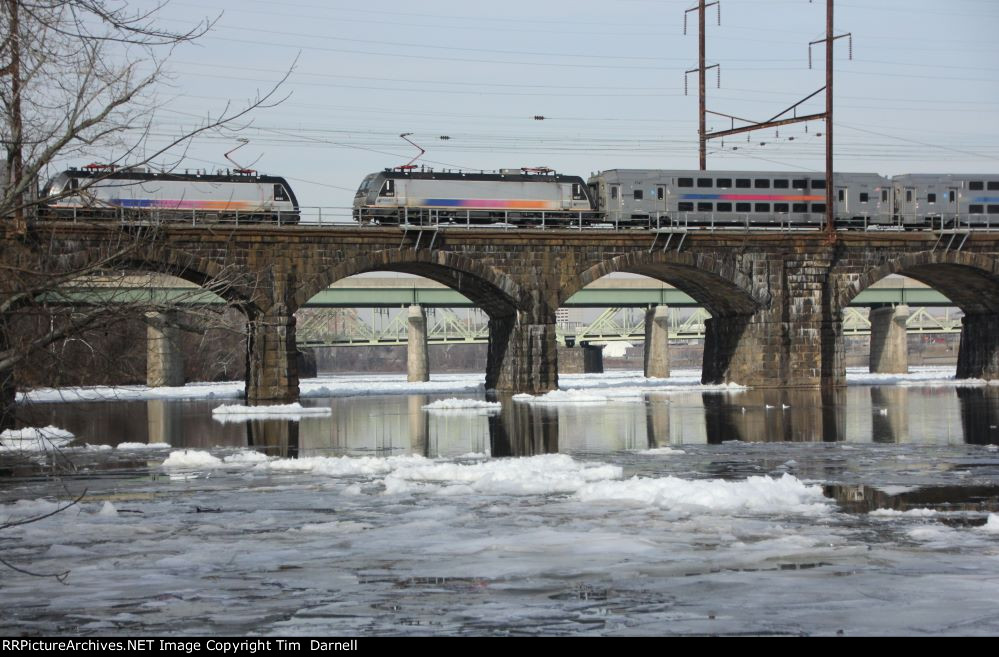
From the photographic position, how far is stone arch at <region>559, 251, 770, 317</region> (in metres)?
52.3

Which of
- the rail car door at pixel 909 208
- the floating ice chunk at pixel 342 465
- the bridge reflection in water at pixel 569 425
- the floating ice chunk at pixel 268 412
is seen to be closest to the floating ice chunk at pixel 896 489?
the bridge reflection in water at pixel 569 425

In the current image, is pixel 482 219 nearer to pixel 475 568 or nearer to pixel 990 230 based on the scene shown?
pixel 990 230

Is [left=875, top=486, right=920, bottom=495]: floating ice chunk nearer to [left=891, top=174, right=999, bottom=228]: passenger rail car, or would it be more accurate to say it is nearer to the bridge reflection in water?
the bridge reflection in water

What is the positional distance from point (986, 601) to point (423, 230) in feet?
131

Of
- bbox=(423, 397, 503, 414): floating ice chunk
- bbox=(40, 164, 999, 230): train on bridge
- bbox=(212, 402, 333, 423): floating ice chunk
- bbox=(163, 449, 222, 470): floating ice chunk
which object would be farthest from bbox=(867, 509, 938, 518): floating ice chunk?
bbox=(40, 164, 999, 230): train on bridge

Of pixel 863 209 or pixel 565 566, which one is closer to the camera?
pixel 565 566

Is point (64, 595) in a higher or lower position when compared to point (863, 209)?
lower

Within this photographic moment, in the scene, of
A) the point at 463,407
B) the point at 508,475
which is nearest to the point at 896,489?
the point at 508,475

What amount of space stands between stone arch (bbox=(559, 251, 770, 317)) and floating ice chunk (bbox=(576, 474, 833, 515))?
3276cm

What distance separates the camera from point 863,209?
59375 millimetres
